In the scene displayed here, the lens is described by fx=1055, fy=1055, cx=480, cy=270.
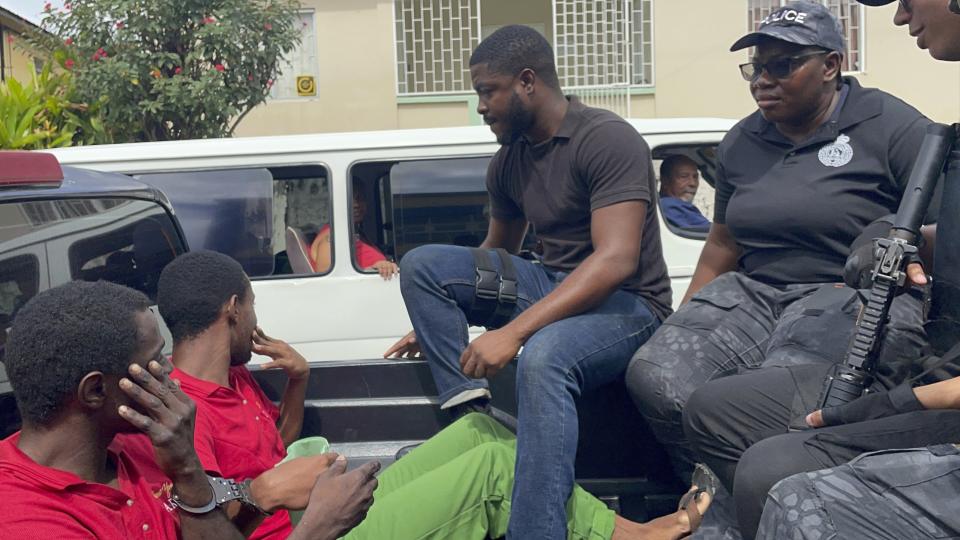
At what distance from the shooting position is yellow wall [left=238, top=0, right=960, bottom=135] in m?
11.8

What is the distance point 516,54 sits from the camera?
329 centimetres

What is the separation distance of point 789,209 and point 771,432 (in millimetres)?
749

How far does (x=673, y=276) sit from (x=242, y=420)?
3.15m

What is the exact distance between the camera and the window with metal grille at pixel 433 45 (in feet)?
39.5

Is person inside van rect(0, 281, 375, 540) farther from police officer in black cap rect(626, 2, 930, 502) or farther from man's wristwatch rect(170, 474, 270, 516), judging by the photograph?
police officer in black cap rect(626, 2, 930, 502)

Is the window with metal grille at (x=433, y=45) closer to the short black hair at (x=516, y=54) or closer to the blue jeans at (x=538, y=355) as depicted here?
the short black hair at (x=516, y=54)

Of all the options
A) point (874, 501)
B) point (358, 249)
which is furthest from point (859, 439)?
point (358, 249)

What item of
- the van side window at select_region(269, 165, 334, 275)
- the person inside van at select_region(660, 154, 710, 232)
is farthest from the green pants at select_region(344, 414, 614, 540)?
the person inside van at select_region(660, 154, 710, 232)

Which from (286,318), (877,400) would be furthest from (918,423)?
(286,318)

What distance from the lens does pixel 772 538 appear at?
6.14 ft

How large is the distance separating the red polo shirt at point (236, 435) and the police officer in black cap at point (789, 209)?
978mm

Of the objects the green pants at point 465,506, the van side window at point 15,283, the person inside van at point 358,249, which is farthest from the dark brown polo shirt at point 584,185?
the person inside van at point 358,249

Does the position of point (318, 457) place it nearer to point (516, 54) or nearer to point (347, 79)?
point (516, 54)

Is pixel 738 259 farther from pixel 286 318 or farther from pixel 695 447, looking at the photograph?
pixel 286 318
